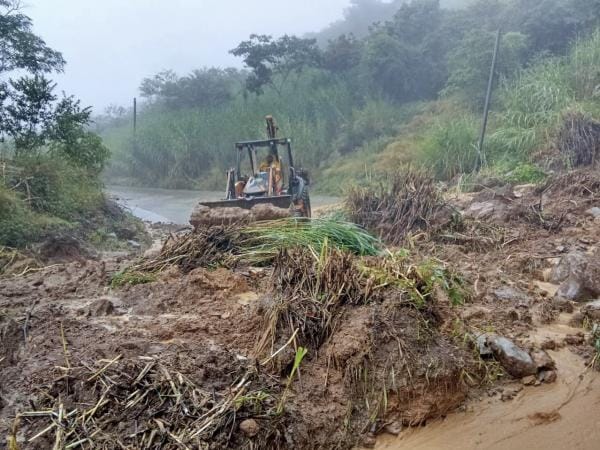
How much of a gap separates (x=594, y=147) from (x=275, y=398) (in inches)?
411

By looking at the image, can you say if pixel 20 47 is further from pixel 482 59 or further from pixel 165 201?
pixel 482 59

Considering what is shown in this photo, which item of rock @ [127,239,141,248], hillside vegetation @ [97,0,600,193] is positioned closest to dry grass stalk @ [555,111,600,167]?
hillside vegetation @ [97,0,600,193]

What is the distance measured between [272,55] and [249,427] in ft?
84.1

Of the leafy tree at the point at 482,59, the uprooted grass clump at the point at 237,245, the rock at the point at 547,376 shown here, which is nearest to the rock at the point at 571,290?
the rock at the point at 547,376

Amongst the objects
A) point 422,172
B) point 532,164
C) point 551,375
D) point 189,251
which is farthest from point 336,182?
point 551,375

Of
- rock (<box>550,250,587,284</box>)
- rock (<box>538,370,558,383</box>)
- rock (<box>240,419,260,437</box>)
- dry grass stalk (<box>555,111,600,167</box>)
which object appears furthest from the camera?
dry grass stalk (<box>555,111,600,167</box>)

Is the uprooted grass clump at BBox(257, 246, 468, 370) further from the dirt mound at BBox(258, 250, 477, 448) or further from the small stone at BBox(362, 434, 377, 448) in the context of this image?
the small stone at BBox(362, 434, 377, 448)

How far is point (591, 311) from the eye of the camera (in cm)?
522

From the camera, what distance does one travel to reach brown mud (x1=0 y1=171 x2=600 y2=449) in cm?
340

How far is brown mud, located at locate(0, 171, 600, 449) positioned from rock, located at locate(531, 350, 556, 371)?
Answer: 0.24 ft

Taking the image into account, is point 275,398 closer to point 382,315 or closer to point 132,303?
point 382,315

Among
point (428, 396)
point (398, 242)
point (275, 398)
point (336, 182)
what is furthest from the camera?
point (336, 182)

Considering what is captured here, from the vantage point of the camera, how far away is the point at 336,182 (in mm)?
20156

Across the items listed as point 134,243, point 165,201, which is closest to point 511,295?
point 134,243
